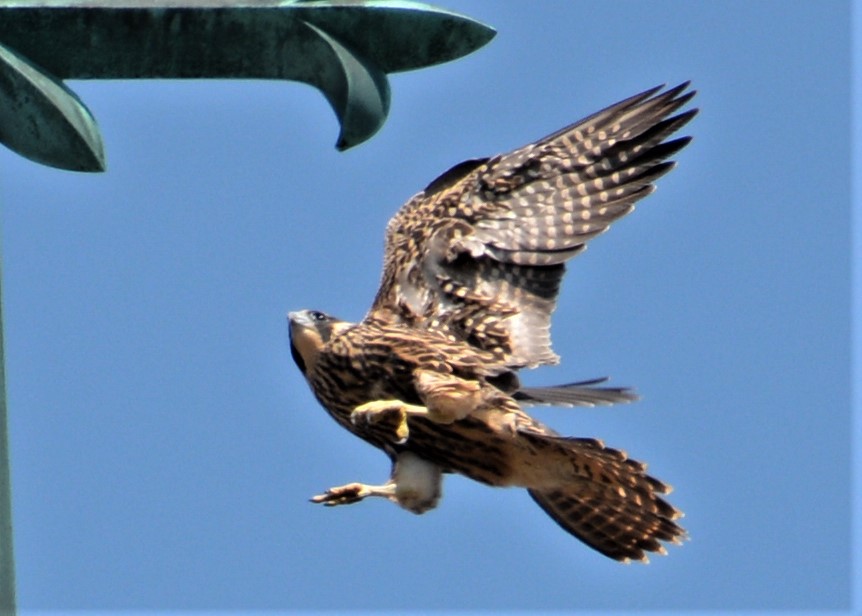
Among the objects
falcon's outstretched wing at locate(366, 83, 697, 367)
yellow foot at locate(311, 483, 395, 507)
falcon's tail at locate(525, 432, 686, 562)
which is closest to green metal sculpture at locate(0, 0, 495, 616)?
yellow foot at locate(311, 483, 395, 507)

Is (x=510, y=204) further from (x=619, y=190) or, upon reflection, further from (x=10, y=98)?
(x=10, y=98)

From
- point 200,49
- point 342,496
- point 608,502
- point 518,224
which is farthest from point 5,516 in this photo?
point 518,224

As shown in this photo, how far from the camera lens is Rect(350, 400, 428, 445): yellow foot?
485 cm

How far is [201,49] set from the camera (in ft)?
8.55

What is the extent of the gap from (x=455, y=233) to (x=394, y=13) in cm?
341

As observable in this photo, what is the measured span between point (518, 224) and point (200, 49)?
11.6ft

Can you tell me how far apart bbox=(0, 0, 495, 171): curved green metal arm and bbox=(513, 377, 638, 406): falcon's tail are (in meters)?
3.00

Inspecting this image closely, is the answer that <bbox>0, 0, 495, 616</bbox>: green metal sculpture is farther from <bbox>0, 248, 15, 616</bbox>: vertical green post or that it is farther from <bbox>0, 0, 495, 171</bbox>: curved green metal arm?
<bbox>0, 248, 15, 616</bbox>: vertical green post

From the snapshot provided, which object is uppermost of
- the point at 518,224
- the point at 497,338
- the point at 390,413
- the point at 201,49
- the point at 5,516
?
the point at 518,224

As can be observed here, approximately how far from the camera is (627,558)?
5.67 metres

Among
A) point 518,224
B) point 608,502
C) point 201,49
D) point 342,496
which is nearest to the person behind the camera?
point 201,49

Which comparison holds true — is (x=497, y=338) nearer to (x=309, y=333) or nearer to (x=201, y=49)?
(x=309, y=333)

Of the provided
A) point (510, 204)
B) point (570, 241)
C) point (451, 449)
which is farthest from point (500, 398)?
Result: point (510, 204)

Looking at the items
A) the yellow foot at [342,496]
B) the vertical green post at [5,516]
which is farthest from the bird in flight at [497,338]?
the vertical green post at [5,516]
